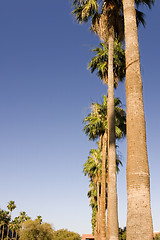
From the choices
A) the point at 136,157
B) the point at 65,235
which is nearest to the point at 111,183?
the point at 136,157

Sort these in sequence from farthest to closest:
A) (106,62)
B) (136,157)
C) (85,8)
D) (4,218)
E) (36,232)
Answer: (4,218), (36,232), (106,62), (85,8), (136,157)

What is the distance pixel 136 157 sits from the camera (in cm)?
528

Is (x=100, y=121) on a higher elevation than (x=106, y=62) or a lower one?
lower

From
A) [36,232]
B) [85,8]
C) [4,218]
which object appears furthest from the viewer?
[4,218]

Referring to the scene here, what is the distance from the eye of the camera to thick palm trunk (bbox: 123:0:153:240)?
15.6 ft

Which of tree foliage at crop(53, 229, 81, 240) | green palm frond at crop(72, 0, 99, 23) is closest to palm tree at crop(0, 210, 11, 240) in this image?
tree foliage at crop(53, 229, 81, 240)

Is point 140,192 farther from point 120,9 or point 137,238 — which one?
point 120,9

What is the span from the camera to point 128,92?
614 centimetres

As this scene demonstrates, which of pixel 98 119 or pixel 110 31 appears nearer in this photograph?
pixel 110 31

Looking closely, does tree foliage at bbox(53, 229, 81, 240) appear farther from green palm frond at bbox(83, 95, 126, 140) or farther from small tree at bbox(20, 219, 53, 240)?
green palm frond at bbox(83, 95, 126, 140)

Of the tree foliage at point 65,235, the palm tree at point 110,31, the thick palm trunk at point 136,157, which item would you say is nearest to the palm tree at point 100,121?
the palm tree at point 110,31

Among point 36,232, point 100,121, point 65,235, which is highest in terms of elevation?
point 100,121

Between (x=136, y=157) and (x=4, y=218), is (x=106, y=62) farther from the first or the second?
(x=4, y=218)

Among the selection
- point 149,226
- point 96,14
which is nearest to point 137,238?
point 149,226
